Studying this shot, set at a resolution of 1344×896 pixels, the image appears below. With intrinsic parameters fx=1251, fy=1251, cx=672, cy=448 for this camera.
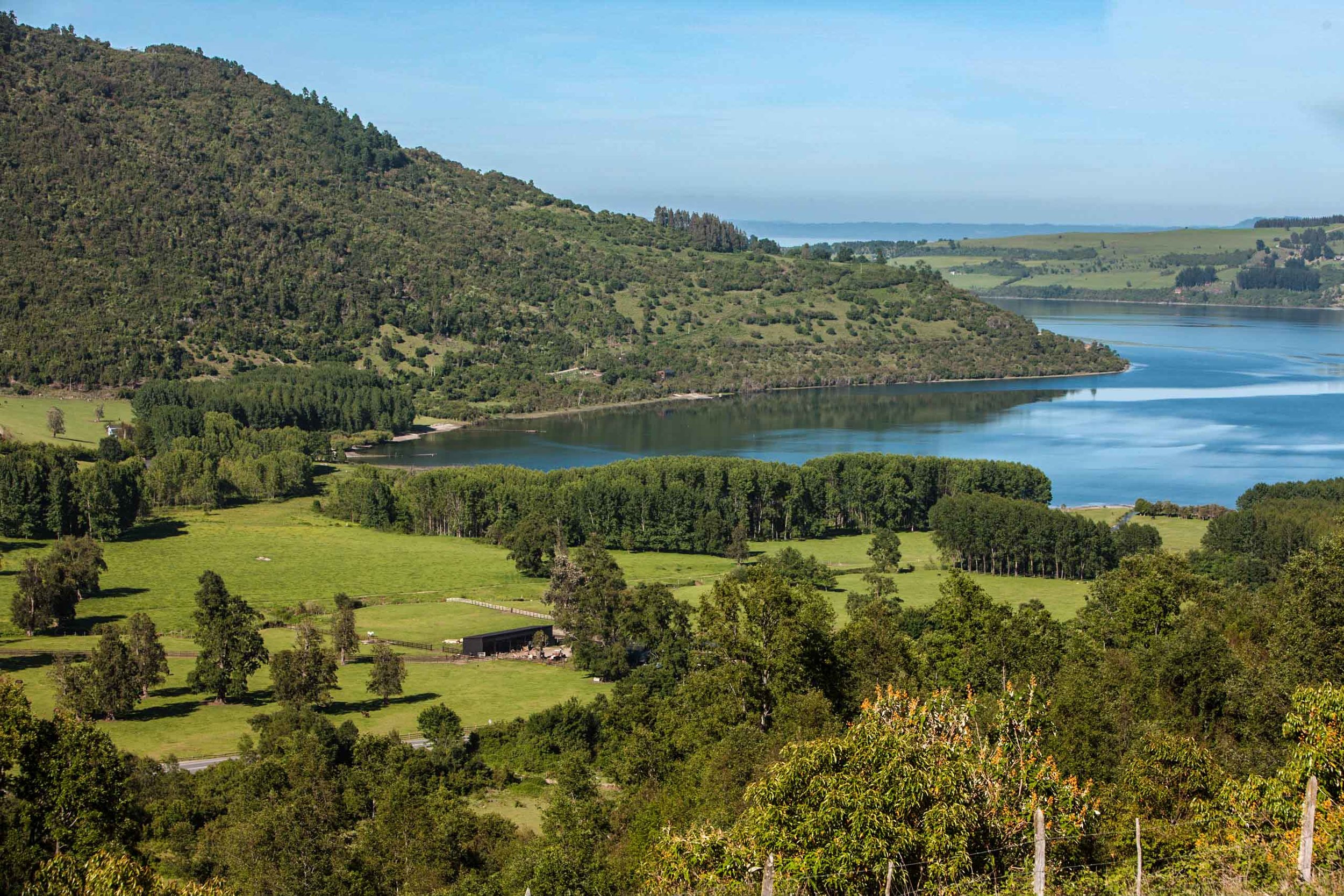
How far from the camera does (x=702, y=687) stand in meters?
32.2

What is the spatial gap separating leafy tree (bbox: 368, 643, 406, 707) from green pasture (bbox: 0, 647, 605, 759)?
0.41 m

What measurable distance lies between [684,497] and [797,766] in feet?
214

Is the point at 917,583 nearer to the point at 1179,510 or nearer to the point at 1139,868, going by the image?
the point at 1179,510

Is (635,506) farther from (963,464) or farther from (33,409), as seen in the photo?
(33,409)

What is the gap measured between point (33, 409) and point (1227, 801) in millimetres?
116297

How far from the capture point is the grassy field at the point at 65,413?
336 feet

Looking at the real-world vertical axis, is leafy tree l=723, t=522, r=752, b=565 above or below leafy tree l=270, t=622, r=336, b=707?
below

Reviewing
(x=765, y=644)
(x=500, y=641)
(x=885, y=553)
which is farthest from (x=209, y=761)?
(x=885, y=553)

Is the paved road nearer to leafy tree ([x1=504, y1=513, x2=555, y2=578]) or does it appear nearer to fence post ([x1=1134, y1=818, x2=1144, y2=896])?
fence post ([x1=1134, y1=818, x2=1144, y2=896])

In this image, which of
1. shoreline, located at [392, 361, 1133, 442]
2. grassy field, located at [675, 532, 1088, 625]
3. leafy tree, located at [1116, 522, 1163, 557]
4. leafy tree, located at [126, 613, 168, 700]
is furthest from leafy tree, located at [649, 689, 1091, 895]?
shoreline, located at [392, 361, 1133, 442]

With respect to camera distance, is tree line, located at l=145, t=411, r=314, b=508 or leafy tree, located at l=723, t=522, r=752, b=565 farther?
tree line, located at l=145, t=411, r=314, b=508

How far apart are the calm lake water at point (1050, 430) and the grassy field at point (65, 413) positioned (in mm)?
25984

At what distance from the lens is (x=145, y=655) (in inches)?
1797

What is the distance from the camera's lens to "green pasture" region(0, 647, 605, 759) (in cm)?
4162
